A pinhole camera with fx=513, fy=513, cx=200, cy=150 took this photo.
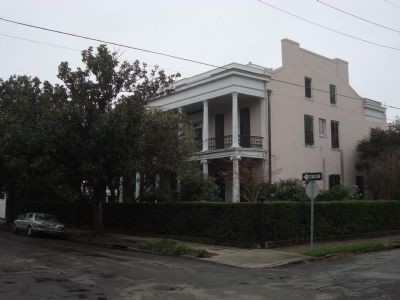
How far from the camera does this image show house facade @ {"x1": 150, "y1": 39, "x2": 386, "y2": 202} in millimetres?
30766

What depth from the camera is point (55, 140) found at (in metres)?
22.3

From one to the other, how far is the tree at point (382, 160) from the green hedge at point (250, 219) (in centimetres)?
334

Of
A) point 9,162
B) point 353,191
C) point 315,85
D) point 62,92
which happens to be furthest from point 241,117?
point 9,162

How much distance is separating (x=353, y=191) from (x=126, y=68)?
1515 centimetres

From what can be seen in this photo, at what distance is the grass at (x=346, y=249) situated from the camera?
18.3m

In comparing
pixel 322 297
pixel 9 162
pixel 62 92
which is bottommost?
pixel 322 297

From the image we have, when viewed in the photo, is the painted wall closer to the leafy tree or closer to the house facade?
the house facade

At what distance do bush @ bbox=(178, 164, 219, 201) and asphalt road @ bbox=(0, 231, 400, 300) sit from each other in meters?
9.64

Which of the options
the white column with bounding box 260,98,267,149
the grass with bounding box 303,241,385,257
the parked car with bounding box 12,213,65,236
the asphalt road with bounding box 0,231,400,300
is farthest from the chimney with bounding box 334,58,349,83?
the parked car with bounding box 12,213,65,236

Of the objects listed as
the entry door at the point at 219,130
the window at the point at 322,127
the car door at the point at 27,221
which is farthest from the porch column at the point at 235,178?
the car door at the point at 27,221

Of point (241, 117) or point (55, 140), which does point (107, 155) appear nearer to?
point (55, 140)

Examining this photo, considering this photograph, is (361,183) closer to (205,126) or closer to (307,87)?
(307,87)

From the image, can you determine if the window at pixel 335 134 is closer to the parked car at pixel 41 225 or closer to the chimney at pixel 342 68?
the chimney at pixel 342 68

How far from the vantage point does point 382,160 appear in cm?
3297
